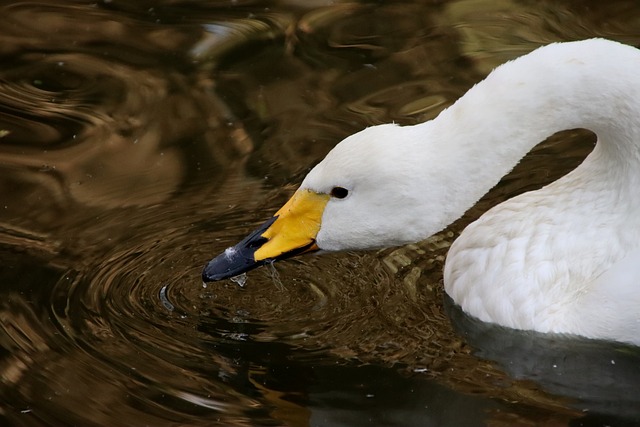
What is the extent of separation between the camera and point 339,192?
6.36 meters

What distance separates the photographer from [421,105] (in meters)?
8.92

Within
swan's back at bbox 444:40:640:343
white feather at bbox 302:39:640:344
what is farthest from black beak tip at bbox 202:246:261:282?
swan's back at bbox 444:40:640:343

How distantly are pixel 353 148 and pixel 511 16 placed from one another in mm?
4243

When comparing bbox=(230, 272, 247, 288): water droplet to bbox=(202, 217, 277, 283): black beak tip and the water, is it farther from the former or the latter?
bbox=(202, 217, 277, 283): black beak tip

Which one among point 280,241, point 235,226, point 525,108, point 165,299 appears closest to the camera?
point 525,108

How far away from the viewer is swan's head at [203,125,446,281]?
20.1ft

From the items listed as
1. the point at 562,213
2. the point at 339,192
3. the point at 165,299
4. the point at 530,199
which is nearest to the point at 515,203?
the point at 530,199

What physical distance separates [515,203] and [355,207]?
111 cm

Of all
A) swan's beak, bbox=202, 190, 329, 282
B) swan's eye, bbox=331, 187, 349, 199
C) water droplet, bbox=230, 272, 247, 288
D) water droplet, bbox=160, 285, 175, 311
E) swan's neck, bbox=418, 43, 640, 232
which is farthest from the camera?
water droplet, bbox=230, 272, 247, 288

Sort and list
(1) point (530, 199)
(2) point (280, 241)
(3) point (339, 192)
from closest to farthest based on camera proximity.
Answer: (3) point (339, 192)
(2) point (280, 241)
(1) point (530, 199)

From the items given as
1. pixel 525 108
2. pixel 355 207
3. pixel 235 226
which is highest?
pixel 525 108

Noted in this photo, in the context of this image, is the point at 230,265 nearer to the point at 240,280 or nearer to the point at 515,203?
the point at 240,280

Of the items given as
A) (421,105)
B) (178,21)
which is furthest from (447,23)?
(178,21)

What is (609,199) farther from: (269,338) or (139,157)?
(139,157)
